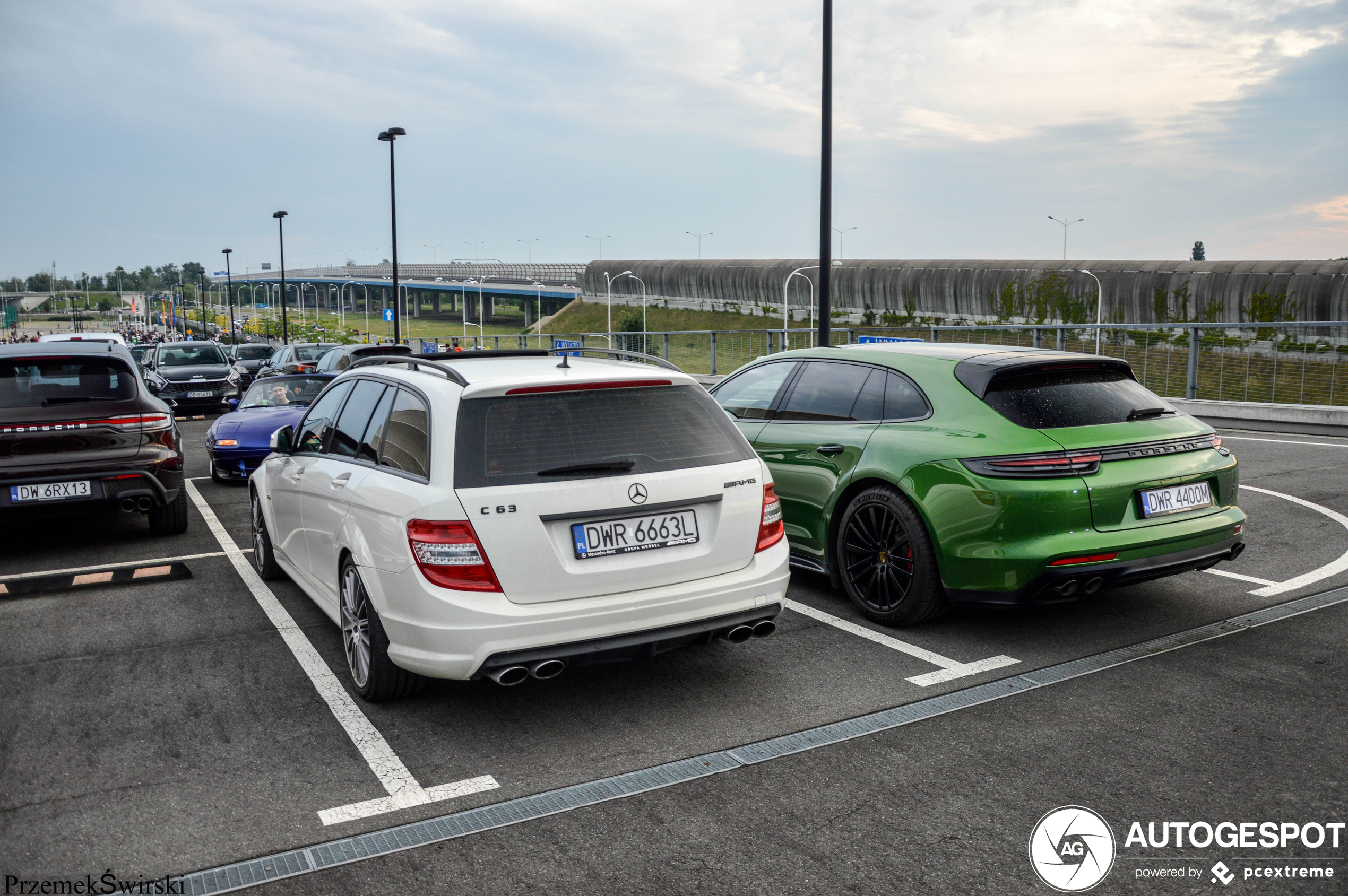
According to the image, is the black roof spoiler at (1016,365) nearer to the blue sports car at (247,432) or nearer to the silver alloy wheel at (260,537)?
the silver alloy wheel at (260,537)

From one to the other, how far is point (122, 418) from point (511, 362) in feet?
15.4

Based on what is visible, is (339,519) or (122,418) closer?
(339,519)

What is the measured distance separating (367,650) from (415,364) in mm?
1389

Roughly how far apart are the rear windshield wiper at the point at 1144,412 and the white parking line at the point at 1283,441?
8479mm

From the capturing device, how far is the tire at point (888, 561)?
526 centimetres

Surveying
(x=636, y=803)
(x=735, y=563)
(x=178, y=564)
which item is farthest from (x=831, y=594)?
(x=178, y=564)

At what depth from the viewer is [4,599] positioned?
6.49m

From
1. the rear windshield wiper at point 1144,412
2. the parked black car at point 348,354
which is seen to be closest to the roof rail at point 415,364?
the rear windshield wiper at point 1144,412

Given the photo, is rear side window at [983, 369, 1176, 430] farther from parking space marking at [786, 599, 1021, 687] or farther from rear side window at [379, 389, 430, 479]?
rear side window at [379, 389, 430, 479]

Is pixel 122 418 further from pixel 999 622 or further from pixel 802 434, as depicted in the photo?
pixel 999 622

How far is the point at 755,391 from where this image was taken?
6879mm

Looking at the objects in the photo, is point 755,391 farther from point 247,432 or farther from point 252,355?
point 252,355

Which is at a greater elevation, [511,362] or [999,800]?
[511,362]

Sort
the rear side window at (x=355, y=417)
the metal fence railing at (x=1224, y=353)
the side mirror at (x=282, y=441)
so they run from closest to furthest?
the rear side window at (x=355, y=417) → the side mirror at (x=282, y=441) → the metal fence railing at (x=1224, y=353)
